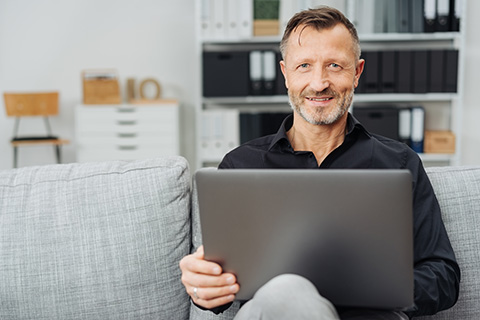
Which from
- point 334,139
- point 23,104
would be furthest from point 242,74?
point 334,139

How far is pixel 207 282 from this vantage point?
1.12 metres

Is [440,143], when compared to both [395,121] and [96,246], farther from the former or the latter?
[96,246]

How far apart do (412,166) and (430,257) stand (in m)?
0.23

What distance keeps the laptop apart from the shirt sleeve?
0.22 meters

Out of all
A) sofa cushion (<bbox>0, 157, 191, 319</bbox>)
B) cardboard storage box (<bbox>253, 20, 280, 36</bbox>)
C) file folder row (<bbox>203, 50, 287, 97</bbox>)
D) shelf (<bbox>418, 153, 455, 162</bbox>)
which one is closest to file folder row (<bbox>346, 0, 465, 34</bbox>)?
cardboard storage box (<bbox>253, 20, 280, 36</bbox>)

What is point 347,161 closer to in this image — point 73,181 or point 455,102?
point 73,181

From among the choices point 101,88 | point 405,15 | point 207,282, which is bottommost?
point 207,282

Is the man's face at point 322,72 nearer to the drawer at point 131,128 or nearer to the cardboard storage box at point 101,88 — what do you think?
the drawer at point 131,128

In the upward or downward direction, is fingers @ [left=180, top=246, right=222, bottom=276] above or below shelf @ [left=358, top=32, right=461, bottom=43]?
below

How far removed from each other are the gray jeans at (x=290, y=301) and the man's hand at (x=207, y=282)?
7cm

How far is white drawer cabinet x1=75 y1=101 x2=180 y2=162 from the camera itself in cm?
391

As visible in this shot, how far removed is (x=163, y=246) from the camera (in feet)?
4.80

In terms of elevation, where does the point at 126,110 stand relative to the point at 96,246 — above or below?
above

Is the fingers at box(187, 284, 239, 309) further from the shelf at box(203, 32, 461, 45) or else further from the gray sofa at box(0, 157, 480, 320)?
the shelf at box(203, 32, 461, 45)
